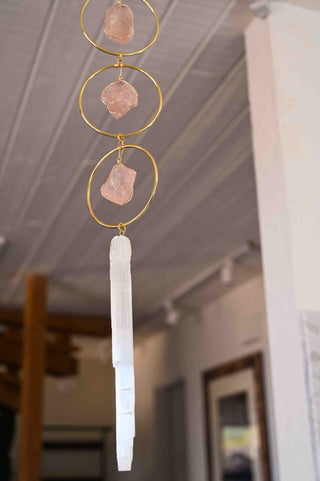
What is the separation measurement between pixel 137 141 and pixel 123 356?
1.73 meters

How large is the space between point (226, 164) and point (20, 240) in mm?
1390

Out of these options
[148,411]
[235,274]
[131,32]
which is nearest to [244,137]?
[131,32]

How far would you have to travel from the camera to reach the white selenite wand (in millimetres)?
749

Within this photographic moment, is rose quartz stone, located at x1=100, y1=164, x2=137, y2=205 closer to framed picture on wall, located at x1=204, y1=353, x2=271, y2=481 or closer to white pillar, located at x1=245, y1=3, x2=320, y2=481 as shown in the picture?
white pillar, located at x1=245, y1=3, x2=320, y2=481

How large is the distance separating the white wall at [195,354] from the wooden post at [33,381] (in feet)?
4.58

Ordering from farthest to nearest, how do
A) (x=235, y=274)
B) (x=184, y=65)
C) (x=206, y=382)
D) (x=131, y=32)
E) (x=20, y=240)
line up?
(x=206, y=382) → (x=235, y=274) → (x=20, y=240) → (x=184, y=65) → (x=131, y=32)

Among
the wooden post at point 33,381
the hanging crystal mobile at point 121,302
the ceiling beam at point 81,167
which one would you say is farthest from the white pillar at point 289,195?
the wooden post at point 33,381

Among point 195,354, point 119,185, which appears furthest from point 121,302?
point 195,354

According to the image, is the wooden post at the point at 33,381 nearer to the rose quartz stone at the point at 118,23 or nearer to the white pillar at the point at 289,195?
the white pillar at the point at 289,195

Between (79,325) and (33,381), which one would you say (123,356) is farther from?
(79,325)

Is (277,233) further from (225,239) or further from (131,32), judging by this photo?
(225,239)

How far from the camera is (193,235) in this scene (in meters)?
3.47

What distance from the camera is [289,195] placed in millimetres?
1571

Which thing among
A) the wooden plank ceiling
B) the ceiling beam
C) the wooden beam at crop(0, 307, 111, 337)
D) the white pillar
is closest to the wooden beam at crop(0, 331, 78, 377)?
the wooden beam at crop(0, 307, 111, 337)
